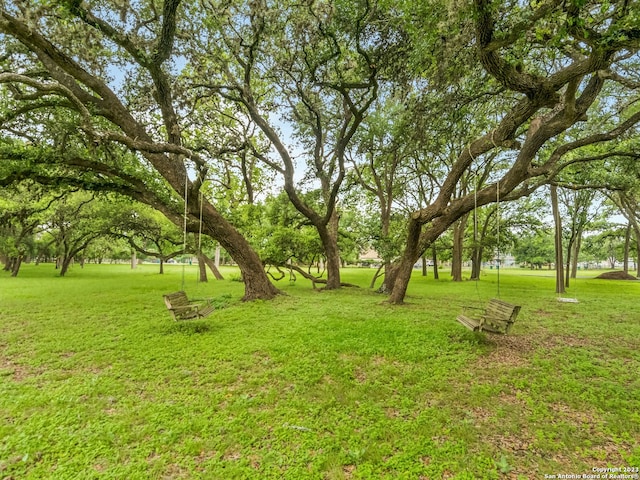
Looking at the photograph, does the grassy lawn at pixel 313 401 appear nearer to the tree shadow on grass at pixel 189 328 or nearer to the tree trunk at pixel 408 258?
the tree shadow on grass at pixel 189 328

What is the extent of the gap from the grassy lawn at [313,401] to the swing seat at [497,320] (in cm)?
46

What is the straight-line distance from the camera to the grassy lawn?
251 cm

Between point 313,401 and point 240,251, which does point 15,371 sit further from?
point 240,251

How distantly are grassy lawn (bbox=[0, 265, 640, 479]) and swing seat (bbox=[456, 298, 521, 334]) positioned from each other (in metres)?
0.46

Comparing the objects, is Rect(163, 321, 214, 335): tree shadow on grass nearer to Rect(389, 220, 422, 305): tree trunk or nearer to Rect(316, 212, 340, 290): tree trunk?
Rect(389, 220, 422, 305): tree trunk

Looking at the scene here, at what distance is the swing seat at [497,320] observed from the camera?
473cm

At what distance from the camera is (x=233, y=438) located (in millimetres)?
2795

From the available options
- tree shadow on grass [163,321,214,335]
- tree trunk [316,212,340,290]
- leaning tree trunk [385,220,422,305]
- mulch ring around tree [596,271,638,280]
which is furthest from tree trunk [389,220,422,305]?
mulch ring around tree [596,271,638,280]

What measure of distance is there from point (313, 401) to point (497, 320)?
3401mm

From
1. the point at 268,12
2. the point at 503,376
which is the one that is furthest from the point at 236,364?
the point at 268,12

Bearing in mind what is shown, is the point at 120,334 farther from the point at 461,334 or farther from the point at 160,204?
the point at 461,334

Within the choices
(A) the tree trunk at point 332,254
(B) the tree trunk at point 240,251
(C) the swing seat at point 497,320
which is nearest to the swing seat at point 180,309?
(B) the tree trunk at point 240,251

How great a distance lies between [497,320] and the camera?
4.94 metres

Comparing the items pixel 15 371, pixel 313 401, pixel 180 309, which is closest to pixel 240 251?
pixel 180 309
